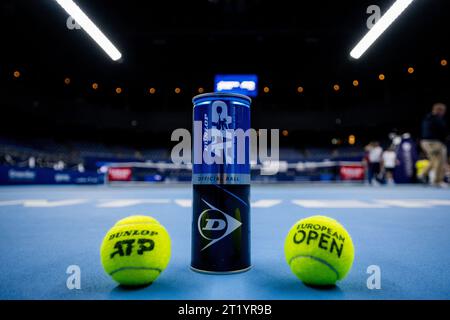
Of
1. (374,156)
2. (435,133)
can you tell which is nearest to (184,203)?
(435,133)

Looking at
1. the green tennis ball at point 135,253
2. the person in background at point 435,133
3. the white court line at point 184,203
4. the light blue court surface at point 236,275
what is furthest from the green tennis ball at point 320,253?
the person in background at point 435,133

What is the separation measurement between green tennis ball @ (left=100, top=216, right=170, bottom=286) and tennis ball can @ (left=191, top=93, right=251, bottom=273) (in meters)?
0.28

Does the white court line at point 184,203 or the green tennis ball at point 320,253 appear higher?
the green tennis ball at point 320,253

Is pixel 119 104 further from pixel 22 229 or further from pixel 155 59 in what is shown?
pixel 22 229

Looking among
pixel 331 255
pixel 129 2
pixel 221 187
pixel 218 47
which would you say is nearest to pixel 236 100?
pixel 221 187

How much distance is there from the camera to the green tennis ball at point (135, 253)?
4.84 ft

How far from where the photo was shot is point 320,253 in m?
1.51

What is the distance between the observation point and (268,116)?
32719 millimetres

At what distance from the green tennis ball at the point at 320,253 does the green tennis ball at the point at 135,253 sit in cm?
73

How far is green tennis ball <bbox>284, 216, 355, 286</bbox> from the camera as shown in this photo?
4.88ft

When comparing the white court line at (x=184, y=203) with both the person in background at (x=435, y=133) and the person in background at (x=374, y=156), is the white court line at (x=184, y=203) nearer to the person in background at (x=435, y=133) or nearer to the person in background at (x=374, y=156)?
the person in background at (x=435, y=133)

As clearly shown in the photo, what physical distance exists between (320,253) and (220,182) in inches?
26.3

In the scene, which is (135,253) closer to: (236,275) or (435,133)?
(236,275)

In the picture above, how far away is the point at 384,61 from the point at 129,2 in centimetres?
1705
